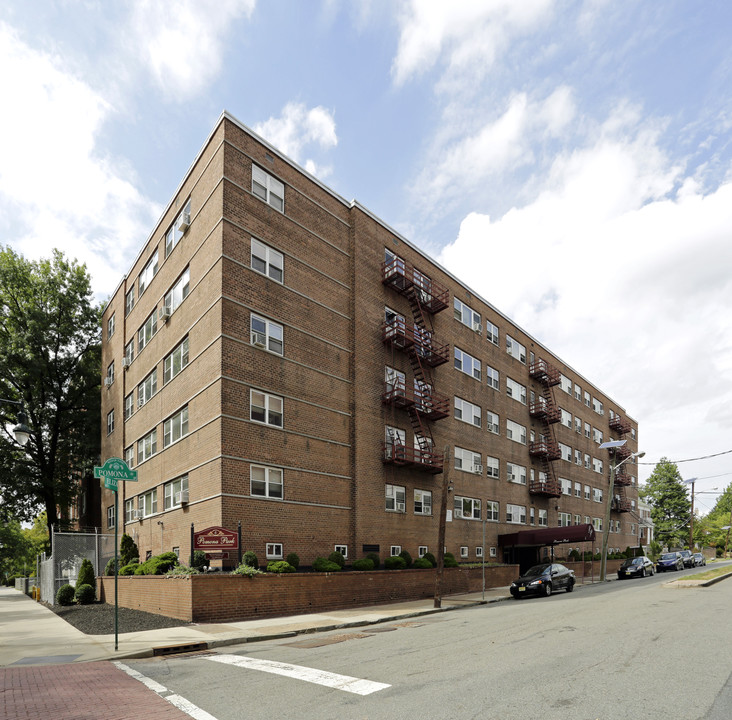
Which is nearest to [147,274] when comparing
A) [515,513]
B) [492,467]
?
[492,467]

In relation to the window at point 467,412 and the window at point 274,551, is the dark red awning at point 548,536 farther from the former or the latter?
the window at point 274,551

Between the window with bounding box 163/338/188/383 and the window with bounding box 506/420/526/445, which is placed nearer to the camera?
the window with bounding box 163/338/188/383

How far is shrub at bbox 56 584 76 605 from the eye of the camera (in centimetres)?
2597

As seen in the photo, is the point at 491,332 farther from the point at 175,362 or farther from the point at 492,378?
the point at 175,362

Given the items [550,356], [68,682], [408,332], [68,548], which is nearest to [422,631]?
[68,682]

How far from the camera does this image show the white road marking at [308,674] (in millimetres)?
8789

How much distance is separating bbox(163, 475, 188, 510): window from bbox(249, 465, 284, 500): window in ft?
11.2

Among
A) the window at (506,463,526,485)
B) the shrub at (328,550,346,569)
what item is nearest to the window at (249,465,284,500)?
the shrub at (328,550,346,569)

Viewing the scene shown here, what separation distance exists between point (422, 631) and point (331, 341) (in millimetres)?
14438

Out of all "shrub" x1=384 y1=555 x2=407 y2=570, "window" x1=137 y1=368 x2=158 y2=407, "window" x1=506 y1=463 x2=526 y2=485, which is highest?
"window" x1=137 y1=368 x2=158 y2=407

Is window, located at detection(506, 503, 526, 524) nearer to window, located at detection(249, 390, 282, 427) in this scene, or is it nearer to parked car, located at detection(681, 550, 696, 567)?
parked car, located at detection(681, 550, 696, 567)

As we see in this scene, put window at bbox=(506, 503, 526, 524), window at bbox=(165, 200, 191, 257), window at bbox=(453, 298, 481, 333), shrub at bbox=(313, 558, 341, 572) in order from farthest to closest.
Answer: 1. window at bbox=(506, 503, 526, 524)
2. window at bbox=(453, 298, 481, 333)
3. window at bbox=(165, 200, 191, 257)
4. shrub at bbox=(313, 558, 341, 572)

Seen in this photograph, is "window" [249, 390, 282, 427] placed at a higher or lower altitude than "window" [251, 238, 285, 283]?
lower

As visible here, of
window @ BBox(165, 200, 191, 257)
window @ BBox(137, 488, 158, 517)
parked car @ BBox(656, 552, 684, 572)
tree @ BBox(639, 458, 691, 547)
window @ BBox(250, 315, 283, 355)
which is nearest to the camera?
window @ BBox(250, 315, 283, 355)
